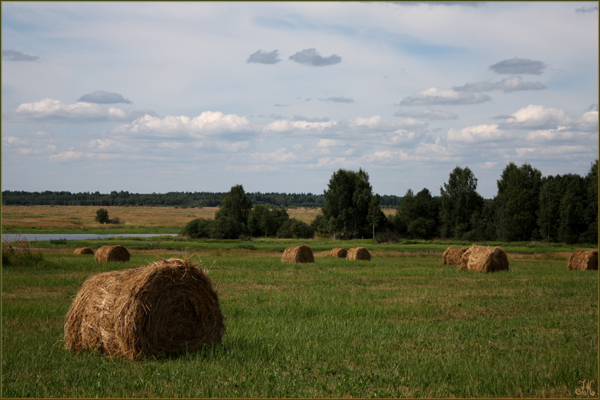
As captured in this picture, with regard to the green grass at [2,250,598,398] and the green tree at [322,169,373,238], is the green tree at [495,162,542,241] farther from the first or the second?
the green grass at [2,250,598,398]

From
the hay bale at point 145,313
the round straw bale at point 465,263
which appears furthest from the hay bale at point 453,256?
the hay bale at point 145,313

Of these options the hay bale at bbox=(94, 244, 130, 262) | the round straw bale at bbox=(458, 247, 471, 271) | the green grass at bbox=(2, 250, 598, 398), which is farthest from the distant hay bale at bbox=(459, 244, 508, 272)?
the hay bale at bbox=(94, 244, 130, 262)

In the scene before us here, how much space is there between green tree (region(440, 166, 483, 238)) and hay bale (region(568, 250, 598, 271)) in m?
57.5

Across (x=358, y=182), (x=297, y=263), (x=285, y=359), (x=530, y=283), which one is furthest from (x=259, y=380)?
(x=358, y=182)

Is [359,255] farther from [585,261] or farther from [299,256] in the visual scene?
[585,261]

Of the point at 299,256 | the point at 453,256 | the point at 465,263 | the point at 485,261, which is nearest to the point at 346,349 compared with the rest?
the point at 485,261

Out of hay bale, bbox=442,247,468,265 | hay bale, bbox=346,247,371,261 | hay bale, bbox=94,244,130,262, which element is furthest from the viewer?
hay bale, bbox=346,247,371,261

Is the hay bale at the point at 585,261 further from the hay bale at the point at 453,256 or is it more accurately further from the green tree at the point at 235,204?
the green tree at the point at 235,204

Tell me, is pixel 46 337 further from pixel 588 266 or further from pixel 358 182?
pixel 358 182

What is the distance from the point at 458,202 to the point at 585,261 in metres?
60.1

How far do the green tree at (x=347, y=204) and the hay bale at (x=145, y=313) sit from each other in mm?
80052

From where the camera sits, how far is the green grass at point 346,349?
7777mm

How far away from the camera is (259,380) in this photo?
798 cm

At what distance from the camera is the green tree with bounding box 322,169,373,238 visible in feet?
299
